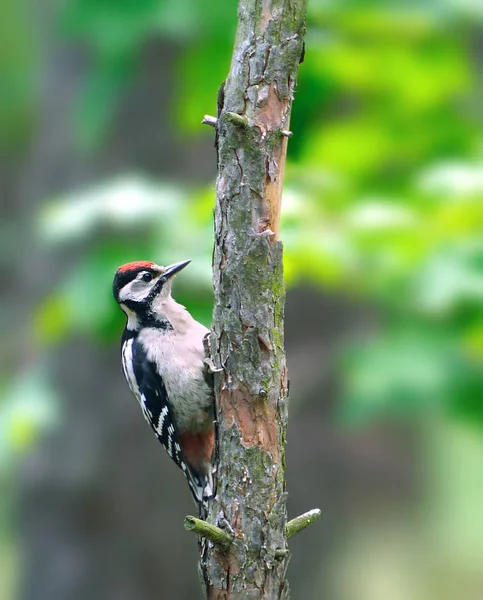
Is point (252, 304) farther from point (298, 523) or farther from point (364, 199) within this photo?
point (364, 199)

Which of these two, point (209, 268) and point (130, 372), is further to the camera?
point (130, 372)

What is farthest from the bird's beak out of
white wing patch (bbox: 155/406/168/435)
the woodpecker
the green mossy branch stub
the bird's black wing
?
the green mossy branch stub

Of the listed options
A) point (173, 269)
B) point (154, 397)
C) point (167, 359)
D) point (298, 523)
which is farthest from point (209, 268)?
point (298, 523)

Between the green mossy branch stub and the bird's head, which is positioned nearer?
the green mossy branch stub

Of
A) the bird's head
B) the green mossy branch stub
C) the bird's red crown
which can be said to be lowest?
the green mossy branch stub

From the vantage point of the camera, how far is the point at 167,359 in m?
4.04

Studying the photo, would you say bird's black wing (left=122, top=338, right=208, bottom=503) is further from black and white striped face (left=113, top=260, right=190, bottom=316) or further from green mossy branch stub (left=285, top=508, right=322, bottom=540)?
green mossy branch stub (left=285, top=508, right=322, bottom=540)

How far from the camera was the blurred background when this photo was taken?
3.97 m

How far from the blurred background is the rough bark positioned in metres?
1.06

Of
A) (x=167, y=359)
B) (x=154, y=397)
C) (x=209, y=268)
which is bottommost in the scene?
(x=154, y=397)

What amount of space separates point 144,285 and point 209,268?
0.43 m

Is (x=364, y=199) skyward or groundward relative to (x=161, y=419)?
skyward

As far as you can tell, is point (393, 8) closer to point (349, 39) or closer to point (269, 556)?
point (349, 39)

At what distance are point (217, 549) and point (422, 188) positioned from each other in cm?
205
